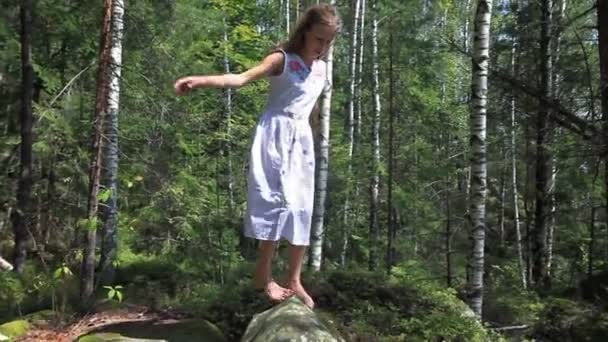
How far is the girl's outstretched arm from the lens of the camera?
3199mm

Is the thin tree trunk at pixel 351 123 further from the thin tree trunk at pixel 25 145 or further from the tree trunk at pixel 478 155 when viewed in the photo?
the tree trunk at pixel 478 155

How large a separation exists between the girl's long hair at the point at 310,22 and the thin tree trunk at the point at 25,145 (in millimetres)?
9728

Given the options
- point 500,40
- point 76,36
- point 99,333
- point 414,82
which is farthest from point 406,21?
point 99,333

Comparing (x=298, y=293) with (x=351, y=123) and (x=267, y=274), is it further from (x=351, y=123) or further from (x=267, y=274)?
(x=351, y=123)

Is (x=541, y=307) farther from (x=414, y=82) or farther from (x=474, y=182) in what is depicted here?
(x=414, y=82)

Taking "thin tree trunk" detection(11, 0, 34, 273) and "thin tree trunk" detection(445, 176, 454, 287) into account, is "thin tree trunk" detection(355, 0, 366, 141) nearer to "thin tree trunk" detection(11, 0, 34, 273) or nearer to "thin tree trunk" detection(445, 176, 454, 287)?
"thin tree trunk" detection(445, 176, 454, 287)

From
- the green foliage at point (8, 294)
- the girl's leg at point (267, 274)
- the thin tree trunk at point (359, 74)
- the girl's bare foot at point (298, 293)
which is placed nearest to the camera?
the girl's leg at point (267, 274)

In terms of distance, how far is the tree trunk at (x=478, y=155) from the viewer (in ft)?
25.0

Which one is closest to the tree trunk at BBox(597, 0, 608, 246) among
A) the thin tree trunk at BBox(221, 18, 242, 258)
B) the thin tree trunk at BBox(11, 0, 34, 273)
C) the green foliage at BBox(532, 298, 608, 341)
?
the green foliage at BBox(532, 298, 608, 341)

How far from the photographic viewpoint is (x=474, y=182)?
7781 mm

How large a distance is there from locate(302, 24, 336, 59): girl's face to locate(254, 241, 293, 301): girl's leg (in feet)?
4.03

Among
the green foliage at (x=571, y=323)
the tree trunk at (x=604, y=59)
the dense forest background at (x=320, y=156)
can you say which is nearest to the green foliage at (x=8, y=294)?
the dense forest background at (x=320, y=156)

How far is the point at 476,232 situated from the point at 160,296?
5.71 meters

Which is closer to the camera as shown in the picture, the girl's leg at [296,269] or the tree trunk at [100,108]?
the girl's leg at [296,269]
